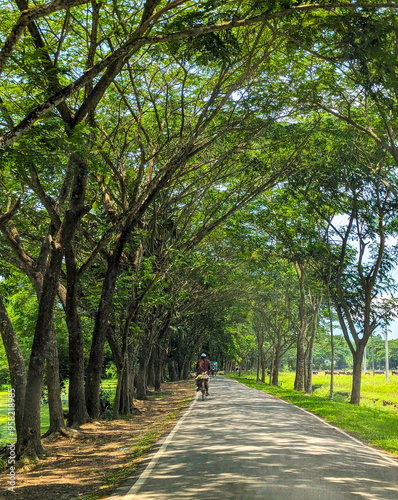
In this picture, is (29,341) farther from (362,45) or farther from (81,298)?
(362,45)

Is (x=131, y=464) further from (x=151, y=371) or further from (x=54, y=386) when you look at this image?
(x=151, y=371)

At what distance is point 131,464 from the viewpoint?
8.73 metres

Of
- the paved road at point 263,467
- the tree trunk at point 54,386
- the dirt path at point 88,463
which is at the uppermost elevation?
the tree trunk at point 54,386

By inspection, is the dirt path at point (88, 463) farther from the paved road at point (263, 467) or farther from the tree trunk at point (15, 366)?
the tree trunk at point (15, 366)

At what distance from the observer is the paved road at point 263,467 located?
6234 millimetres

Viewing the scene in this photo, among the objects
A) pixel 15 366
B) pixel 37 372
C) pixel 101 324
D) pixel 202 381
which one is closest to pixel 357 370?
pixel 202 381

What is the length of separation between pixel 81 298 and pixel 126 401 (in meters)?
3.76

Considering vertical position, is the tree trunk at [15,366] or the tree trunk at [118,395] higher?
the tree trunk at [15,366]

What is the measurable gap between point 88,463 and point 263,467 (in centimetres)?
347

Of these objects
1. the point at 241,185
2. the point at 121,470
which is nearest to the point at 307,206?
the point at 241,185

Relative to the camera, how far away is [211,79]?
1405 centimetres

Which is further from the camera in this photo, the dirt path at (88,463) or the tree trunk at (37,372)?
the tree trunk at (37,372)

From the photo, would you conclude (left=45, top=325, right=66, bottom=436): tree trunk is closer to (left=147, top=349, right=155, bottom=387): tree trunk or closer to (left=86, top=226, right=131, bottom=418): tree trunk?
(left=86, top=226, right=131, bottom=418): tree trunk

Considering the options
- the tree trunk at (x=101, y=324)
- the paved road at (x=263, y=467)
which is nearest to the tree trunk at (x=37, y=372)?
the paved road at (x=263, y=467)
